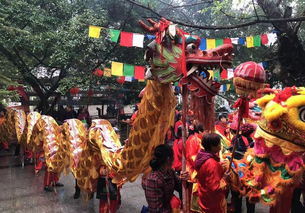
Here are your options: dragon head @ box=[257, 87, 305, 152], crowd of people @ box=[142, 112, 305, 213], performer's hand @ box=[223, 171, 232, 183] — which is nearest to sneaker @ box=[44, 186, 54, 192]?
crowd of people @ box=[142, 112, 305, 213]

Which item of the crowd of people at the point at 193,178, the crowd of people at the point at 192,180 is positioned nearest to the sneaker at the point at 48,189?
the crowd of people at the point at 192,180

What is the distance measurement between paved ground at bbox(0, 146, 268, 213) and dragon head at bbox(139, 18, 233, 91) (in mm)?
3263

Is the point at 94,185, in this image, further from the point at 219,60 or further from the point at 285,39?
the point at 285,39

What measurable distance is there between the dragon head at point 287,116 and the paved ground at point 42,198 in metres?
2.77

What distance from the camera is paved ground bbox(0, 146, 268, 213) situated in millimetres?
5238

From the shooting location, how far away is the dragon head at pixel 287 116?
2725 mm

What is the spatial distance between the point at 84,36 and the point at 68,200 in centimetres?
631

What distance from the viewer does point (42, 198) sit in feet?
19.0

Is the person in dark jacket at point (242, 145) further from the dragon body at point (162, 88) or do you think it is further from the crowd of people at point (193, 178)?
the dragon body at point (162, 88)

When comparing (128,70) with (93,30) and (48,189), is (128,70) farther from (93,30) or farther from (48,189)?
(48,189)

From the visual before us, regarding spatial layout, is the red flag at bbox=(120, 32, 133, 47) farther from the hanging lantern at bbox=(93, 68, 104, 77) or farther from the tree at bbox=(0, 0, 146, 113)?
the hanging lantern at bbox=(93, 68, 104, 77)

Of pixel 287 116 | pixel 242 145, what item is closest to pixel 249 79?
pixel 287 116

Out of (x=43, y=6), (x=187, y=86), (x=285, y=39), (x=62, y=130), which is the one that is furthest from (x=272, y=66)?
(x=43, y=6)

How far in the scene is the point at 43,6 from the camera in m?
11.5
